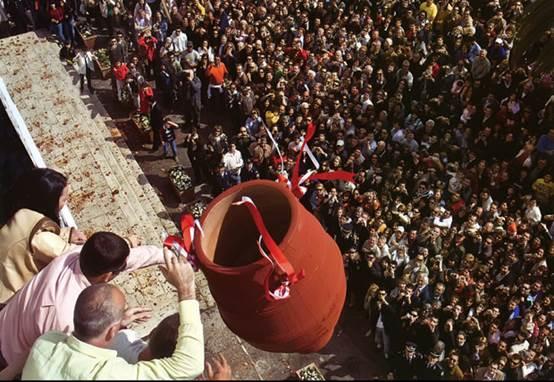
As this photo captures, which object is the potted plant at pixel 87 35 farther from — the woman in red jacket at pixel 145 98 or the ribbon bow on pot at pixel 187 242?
the ribbon bow on pot at pixel 187 242

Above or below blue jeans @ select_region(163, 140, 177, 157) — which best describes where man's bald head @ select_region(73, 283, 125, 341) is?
above

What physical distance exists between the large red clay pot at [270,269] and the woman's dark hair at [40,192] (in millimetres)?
1928

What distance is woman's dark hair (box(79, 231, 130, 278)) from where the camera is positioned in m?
5.32

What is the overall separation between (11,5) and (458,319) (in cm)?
1815

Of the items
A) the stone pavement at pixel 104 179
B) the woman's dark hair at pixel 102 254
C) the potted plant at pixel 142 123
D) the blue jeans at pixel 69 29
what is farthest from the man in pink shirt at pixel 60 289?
the blue jeans at pixel 69 29

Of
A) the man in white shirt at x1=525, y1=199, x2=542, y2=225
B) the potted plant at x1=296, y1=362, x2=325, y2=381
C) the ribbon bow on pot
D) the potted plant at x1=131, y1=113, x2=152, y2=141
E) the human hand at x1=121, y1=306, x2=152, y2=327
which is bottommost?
the potted plant at x1=296, y1=362, x2=325, y2=381

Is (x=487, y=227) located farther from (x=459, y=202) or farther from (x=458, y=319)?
(x=458, y=319)

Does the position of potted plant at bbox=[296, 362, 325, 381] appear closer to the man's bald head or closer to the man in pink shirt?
the man in pink shirt

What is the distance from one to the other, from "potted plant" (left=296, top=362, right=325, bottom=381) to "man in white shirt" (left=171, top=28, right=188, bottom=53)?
11.5 meters

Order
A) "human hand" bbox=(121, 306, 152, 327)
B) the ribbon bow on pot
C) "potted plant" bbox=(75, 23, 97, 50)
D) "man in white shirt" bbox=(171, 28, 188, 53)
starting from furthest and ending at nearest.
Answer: "potted plant" bbox=(75, 23, 97, 50) → "man in white shirt" bbox=(171, 28, 188, 53) → the ribbon bow on pot → "human hand" bbox=(121, 306, 152, 327)

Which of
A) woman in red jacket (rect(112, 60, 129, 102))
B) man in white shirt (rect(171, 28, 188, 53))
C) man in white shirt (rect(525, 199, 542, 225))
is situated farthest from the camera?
man in white shirt (rect(171, 28, 188, 53))

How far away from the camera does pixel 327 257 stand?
5.61 m

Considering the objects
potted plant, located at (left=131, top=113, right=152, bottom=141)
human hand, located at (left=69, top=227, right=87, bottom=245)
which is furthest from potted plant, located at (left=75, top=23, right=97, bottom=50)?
human hand, located at (left=69, top=227, right=87, bottom=245)

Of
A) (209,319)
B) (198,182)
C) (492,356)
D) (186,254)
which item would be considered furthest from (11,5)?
(186,254)
